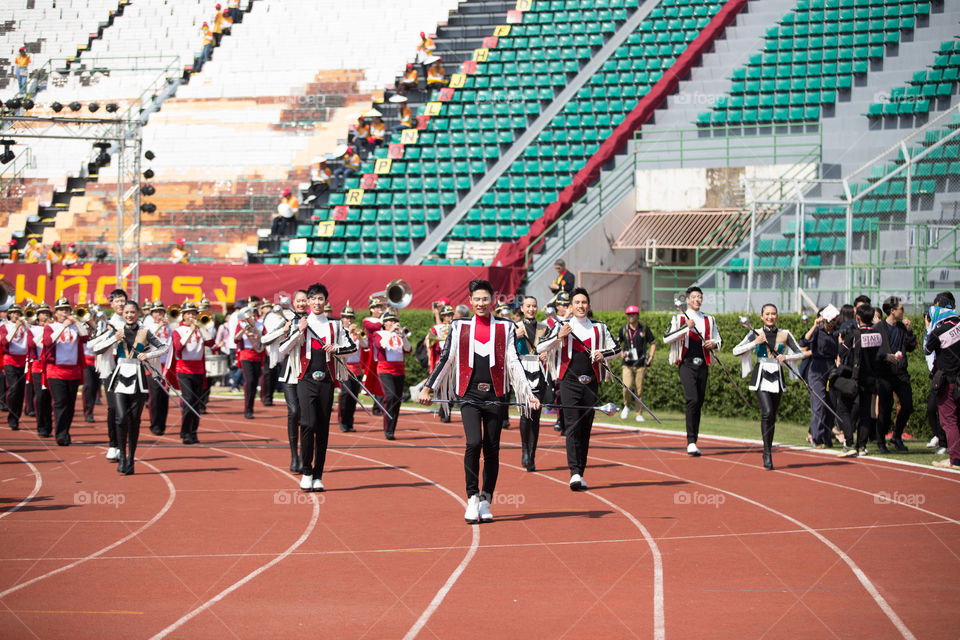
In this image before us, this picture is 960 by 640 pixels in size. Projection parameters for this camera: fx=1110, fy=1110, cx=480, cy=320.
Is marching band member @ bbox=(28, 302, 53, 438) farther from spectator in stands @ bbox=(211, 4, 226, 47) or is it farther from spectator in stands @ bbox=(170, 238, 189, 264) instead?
spectator in stands @ bbox=(211, 4, 226, 47)

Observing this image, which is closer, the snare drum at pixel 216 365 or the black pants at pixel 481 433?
the black pants at pixel 481 433

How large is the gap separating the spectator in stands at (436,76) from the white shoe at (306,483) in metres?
25.1

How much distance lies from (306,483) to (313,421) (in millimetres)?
620

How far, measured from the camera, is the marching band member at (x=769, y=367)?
12.9m

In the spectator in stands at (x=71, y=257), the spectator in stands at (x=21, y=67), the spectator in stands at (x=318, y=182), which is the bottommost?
the spectator in stands at (x=71, y=257)

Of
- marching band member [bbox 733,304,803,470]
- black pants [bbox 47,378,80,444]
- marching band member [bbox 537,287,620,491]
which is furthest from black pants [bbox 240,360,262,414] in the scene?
marching band member [bbox 733,304,803,470]

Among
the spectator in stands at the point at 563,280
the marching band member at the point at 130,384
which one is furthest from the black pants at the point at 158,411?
the spectator in stands at the point at 563,280

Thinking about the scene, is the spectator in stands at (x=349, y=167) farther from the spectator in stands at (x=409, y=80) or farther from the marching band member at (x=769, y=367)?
the marching band member at (x=769, y=367)

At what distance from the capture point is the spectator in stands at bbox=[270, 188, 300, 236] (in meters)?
30.8

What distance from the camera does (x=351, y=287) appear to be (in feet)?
84.7

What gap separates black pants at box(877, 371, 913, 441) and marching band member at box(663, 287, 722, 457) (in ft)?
8.19

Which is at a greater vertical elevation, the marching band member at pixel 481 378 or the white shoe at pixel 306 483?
the marching band member at pixel 481 378

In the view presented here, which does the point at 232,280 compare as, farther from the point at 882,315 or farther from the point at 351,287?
the point at 882,315

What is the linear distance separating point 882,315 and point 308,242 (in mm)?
18349
